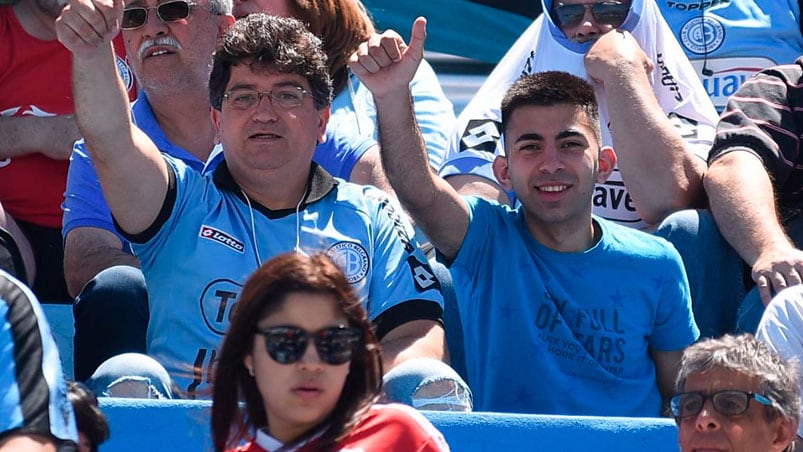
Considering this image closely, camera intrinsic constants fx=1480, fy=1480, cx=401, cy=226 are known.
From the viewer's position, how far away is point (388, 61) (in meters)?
3.36

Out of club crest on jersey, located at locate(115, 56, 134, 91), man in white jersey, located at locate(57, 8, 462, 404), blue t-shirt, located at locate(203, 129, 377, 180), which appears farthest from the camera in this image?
club crest on jersey, located at locate(115, 56, 134, 91)

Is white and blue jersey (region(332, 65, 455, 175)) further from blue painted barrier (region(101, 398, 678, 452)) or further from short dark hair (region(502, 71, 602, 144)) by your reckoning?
blue painted barrier (region(101, 398, 678, 452))

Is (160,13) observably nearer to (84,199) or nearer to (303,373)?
(84,199)

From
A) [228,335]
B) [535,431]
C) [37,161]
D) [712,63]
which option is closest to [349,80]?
[37,161]

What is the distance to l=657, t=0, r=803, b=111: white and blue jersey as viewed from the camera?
15.9ft

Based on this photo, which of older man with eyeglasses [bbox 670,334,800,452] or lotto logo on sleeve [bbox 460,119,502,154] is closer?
older man with eyeglasses [bbox 670,334,800,452]

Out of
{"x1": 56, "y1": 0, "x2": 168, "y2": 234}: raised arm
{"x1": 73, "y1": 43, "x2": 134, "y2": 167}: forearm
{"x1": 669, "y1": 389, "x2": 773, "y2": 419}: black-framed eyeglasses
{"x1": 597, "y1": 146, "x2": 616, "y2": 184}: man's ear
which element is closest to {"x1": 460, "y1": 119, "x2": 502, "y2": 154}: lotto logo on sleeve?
{"x1": 597, "y1": 146, "x2": 616, "y2": 184}: man's ear

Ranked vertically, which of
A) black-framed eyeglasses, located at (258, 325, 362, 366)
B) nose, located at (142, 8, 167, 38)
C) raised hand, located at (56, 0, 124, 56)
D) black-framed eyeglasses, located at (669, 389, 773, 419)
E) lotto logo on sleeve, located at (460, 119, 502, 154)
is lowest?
black-framed eyeglasses, located at (258, 325, 362, 366)

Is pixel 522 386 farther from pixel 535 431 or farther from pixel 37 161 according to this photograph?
pixel 37 161

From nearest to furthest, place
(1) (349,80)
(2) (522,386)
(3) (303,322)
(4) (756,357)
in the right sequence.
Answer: (3) (303,322) → (4) (756,357) → (2) (522,386) → (1) (349,80)

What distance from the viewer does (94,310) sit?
3.28m

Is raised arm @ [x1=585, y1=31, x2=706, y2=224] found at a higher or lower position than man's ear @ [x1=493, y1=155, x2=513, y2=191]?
higher

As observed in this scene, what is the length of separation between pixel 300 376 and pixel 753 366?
980 millimetres

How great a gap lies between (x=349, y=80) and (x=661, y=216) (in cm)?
102
